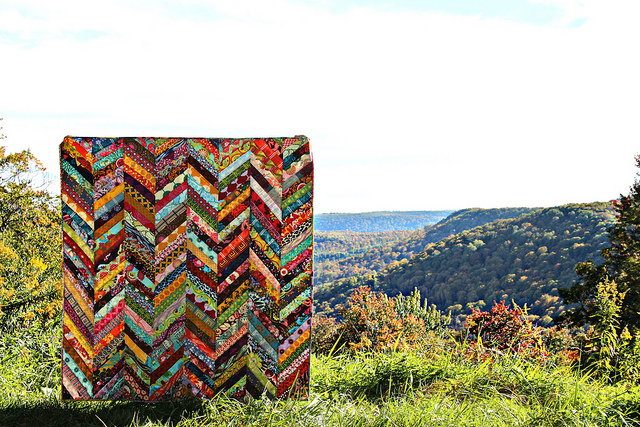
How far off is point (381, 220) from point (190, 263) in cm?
9729

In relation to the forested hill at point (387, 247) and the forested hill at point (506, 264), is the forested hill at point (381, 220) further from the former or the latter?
the forested hill at point (506, 264)

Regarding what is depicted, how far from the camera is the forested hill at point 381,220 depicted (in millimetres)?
88562

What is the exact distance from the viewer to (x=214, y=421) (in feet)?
9.82

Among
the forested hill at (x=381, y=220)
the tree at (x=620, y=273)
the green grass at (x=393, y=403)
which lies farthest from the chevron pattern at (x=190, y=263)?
the forested hill at (x=381, y=220)

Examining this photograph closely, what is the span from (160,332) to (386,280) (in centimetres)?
5004

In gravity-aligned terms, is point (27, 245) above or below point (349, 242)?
above

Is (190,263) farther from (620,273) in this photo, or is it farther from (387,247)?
(387,247)

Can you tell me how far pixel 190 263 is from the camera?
3.17 metres

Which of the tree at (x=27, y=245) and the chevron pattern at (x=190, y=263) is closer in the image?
the chevron pattern at (x=190, y=263)

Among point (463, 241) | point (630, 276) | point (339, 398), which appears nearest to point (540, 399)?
point (339, 398)

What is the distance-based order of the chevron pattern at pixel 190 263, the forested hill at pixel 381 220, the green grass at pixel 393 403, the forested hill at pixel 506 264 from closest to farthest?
the green grass at pixel 393 403 < the chevron pattern at pixel 190 263 < the forested hill at pixel 506 264 < the forested hill at pixel 381 220

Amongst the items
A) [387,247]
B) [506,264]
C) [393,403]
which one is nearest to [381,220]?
[387,247]

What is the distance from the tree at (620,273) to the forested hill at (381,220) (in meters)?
59.9

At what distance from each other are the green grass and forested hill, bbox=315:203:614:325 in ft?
118
